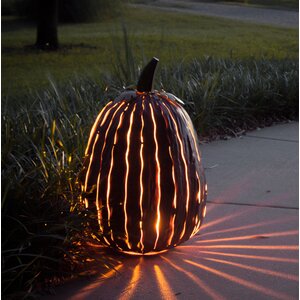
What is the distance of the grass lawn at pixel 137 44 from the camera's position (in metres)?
12.3

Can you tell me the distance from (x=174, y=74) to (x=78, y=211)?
13.0ft

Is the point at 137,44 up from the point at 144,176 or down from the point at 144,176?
up

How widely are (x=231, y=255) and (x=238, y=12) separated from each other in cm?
2196

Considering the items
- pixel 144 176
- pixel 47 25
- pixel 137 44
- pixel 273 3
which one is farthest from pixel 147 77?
pixel 273 3

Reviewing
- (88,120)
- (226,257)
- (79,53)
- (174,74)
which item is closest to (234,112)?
(174,74)

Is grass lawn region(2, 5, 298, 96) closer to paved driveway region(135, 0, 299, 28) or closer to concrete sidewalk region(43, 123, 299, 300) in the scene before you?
paved driveway region(135, 0, 299, 28)

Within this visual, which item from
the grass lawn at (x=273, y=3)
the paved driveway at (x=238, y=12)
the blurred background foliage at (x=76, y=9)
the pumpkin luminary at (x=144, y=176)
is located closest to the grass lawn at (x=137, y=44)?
the blurred background foliage at (x=76, y=9)

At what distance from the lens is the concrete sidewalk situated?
338 centimetres

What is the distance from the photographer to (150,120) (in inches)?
137

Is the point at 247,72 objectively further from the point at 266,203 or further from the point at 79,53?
the point at 79,53

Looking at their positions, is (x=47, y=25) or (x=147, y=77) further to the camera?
(x=47, y=25)

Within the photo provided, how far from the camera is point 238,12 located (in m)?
24.9

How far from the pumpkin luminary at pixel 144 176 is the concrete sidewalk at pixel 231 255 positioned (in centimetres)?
17

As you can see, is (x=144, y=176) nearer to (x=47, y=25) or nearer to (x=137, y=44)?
(x=137, y=44)
